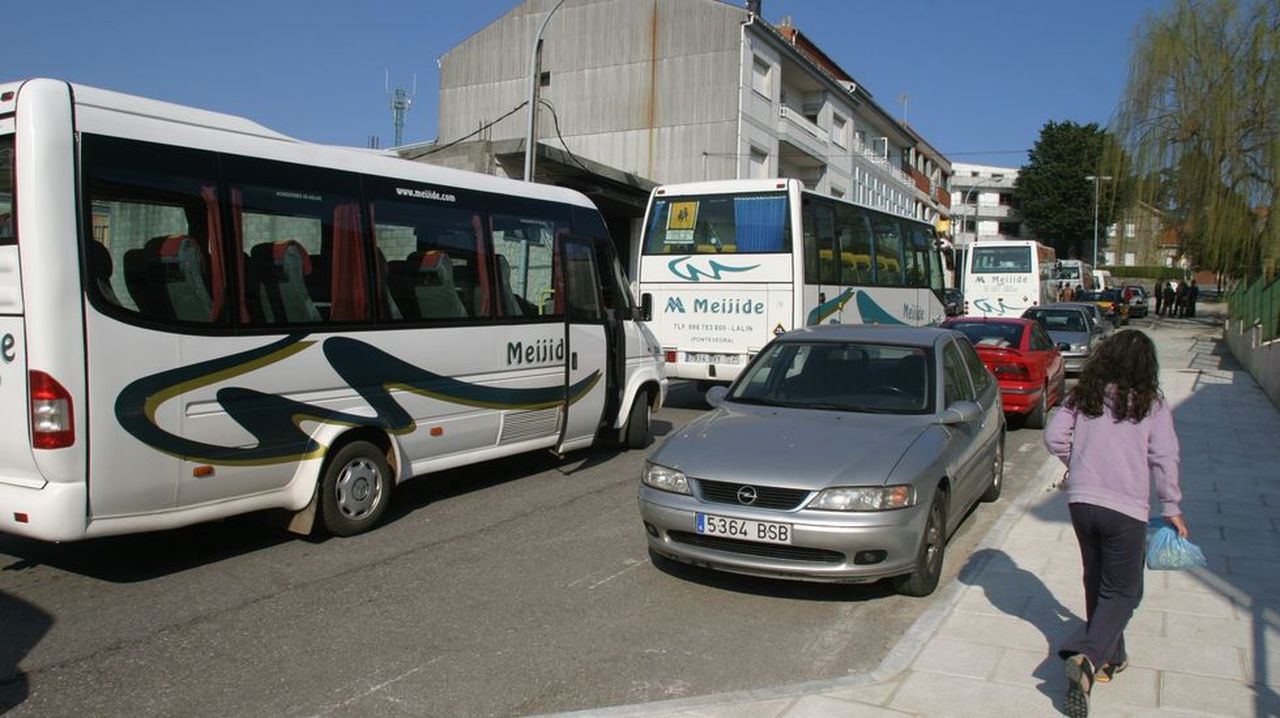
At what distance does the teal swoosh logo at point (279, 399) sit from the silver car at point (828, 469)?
92.5 inches

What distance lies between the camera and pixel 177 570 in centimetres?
636

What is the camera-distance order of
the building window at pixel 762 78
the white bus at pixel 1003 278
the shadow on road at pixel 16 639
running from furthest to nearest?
the building window at pixel 762 78, the white bus at pixel 1003 278, the shadow on road at pixel 16 639

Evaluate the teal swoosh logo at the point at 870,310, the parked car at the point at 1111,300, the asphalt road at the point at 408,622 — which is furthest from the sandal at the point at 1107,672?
the parked car at the point at 1111,300

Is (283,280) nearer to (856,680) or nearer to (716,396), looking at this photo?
(716,396)

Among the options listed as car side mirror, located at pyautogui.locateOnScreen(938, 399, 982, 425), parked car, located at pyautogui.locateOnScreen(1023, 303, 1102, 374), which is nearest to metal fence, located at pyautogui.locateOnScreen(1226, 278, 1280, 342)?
parked car, located at pyautogui.locateOnScreen(1023, 303, 1102, 374)

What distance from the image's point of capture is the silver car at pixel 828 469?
5.41 metres

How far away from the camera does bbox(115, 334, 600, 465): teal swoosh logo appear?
580 cm

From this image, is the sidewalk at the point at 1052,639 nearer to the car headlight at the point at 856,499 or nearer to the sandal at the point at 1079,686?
the sandal at the point at 1079,686

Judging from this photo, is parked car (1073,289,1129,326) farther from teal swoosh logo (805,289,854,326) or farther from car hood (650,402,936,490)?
car hood (650,402,936,490)

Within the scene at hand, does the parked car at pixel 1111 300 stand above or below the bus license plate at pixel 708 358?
above

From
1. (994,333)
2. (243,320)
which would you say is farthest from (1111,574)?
(994,333)

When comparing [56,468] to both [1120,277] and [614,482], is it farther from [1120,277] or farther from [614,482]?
[1120,277]

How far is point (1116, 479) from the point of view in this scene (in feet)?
13.5

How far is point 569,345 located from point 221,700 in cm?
558
